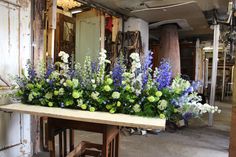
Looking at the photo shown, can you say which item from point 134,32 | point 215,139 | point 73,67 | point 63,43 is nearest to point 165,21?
point 134,32

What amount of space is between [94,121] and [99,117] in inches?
2.3

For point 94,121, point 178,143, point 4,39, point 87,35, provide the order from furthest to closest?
point 87,35
point 178,143
point 4,39
point 94,121

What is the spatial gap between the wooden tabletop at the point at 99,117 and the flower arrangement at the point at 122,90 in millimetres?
73

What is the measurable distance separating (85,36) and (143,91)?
124 inches

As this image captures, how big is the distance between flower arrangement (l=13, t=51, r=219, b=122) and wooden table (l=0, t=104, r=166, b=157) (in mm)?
89

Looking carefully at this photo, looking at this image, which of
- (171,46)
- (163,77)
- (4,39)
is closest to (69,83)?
(163,77)

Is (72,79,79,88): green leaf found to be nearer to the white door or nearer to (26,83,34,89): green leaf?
(26,83,34,89): green leaf

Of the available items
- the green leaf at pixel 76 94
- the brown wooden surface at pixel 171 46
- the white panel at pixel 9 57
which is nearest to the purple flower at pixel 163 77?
the green leaf at pixel 76 94

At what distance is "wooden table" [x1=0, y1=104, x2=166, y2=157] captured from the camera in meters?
1.66

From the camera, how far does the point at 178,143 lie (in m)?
3.58

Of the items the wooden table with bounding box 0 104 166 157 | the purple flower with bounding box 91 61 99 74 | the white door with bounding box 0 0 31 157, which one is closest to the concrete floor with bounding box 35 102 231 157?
the white door with bounding box 0 0 31 157

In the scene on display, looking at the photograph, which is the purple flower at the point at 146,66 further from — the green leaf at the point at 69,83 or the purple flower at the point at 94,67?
A: the green leaf at the point at 69,83

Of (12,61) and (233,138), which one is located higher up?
(12,61)

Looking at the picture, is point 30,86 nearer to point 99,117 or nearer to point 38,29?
point 99,117
